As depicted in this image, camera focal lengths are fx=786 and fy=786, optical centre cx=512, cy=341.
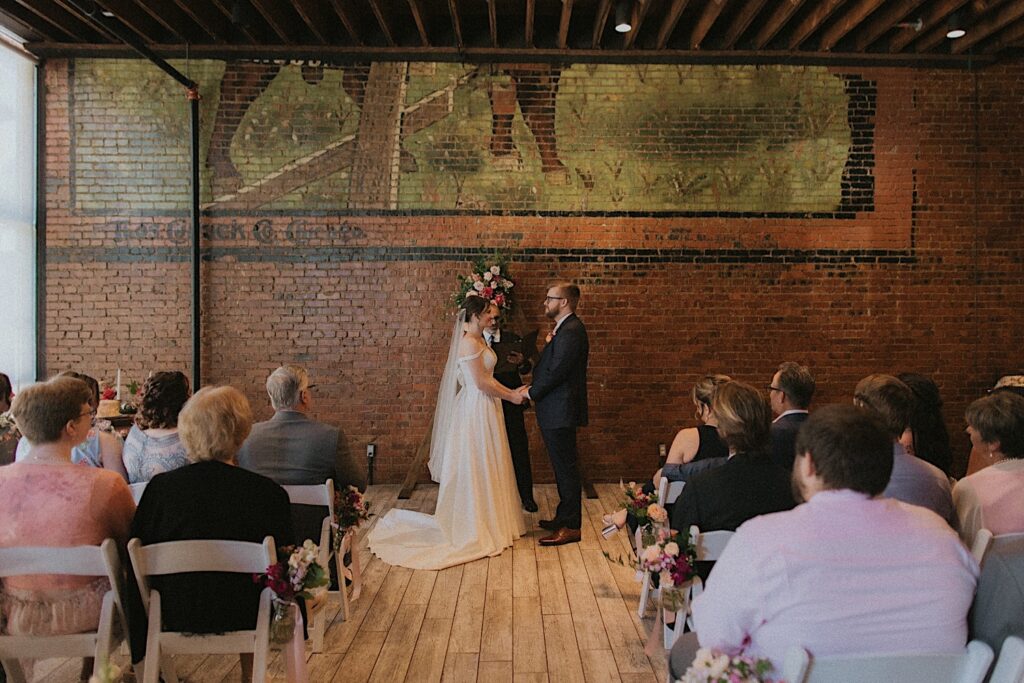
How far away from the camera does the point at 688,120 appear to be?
7.70 metres

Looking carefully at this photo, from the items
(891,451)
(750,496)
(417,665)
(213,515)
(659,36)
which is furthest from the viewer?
(659,36)

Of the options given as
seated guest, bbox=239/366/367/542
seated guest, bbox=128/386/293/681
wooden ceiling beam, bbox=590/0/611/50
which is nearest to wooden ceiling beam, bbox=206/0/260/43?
wooden ceiling beam, bbox=590/0/611/50

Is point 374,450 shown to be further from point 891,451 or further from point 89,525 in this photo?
point 891,451

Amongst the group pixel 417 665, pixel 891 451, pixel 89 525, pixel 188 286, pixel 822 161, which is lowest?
pixel 417 665

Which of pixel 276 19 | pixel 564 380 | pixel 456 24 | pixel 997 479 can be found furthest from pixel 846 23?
pixel 997 479

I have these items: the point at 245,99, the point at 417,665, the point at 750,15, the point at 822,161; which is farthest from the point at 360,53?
the point at 417,665

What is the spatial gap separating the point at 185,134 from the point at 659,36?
4662 mm

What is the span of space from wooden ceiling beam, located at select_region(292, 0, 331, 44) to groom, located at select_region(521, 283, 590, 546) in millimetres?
3359

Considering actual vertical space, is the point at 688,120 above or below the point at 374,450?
above

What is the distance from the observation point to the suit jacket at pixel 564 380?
5.63 metres

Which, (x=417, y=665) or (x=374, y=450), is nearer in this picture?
(x=417, y=665)

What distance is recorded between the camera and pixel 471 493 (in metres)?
5.43

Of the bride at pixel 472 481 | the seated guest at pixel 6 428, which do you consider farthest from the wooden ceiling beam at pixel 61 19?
the bride at pixel 472 481

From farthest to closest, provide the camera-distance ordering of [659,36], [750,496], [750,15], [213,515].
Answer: [659,36], [750,15], [750,496], [213,515]
